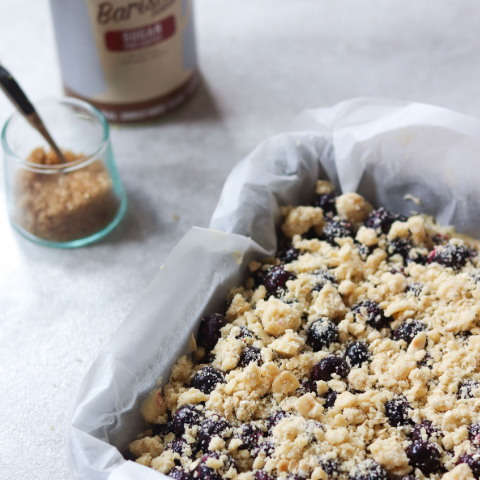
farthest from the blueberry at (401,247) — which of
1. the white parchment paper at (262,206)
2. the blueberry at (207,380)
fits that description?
the blueberry at (207,380)

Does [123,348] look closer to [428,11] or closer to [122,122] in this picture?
[122,122]

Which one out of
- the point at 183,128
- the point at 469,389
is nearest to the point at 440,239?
the point at 469,389

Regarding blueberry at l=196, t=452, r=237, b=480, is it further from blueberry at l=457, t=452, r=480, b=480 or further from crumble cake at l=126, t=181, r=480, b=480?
blueberry at l=457, t=452, r=480, b=480

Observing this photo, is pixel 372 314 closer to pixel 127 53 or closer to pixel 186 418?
pixel 186 418

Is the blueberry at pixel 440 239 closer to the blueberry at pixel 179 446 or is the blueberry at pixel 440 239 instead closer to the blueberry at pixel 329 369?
the blueberry at pixel 329 369

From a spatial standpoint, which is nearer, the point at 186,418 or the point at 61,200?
the point at 186,418

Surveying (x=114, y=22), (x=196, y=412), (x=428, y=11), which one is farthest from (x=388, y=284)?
(x=428, y=11)

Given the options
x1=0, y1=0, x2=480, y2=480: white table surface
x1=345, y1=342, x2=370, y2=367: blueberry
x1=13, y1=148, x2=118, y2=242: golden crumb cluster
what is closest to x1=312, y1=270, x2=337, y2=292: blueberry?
x1=345, y1=342, x2=370, y2=367: blueberry
